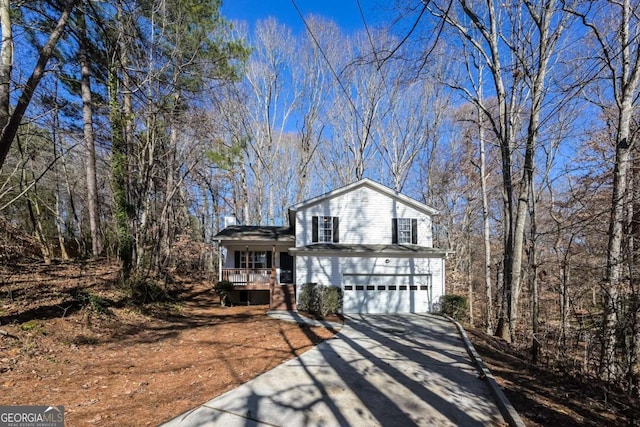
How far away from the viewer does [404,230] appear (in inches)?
563

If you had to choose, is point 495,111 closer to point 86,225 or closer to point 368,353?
point 368,353

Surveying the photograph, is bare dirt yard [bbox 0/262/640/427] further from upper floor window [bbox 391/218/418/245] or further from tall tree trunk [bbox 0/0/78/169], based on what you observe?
upper floor window [bbox 391/218/418/245]

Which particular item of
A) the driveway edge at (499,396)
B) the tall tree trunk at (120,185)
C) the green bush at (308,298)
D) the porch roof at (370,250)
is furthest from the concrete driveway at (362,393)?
the tall tree trunk at (120,185)

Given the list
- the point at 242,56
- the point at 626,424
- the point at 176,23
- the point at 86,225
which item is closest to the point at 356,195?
the point at 242,56

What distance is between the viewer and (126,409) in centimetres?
412

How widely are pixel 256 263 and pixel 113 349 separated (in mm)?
9714

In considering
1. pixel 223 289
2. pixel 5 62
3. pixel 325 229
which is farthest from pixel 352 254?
pixel 5 62

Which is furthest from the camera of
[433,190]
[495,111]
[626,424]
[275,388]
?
[433,190]

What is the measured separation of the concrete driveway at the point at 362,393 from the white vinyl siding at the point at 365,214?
674 cm

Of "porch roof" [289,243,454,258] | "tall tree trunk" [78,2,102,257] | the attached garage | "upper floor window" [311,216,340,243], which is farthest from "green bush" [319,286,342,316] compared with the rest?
"tall tree trunk" [78,2,102,257]

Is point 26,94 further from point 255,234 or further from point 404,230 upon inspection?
point 404,230

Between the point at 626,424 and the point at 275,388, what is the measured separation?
192 inches

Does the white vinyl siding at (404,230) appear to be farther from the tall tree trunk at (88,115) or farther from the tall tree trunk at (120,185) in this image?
the tall tree trunk at (88,115)

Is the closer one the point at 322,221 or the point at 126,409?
the point at 126,409
